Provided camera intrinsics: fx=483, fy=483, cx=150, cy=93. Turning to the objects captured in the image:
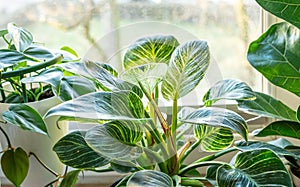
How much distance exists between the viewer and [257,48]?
74cm

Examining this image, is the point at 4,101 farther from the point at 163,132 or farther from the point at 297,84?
the point at 297,84

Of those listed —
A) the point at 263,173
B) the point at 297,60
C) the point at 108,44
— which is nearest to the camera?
the point at 263,173

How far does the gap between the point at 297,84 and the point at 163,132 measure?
0.22 meters

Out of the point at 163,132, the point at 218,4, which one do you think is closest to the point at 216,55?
the point at 218,4

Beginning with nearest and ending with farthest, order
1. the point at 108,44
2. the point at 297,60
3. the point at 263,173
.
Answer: the point at 263,173 < the point at 297,60 < the point at 108,44

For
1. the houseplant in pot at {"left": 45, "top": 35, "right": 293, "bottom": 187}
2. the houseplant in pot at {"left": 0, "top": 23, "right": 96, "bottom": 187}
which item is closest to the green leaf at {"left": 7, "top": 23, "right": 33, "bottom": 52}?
the houseplant in pot at {"left": 0, "top": 23, "right": 96, "bottom": 187}

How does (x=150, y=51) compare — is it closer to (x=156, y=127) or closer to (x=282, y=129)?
(x=156, y=127)

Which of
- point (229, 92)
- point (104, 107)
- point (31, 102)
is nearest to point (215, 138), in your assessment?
point (229, 92)

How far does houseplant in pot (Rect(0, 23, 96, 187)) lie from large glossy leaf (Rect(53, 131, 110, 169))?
4 centimetres

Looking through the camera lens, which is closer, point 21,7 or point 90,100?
point 90,100

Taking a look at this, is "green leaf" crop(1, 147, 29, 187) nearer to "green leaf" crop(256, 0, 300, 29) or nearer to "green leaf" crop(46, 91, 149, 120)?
"green leaf" crop(46, 91, 149, 120)

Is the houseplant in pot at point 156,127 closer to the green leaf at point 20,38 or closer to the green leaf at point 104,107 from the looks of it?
the green leaf at point 104,107

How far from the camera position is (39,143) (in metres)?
0.78

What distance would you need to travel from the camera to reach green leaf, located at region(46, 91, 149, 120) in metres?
0.62
